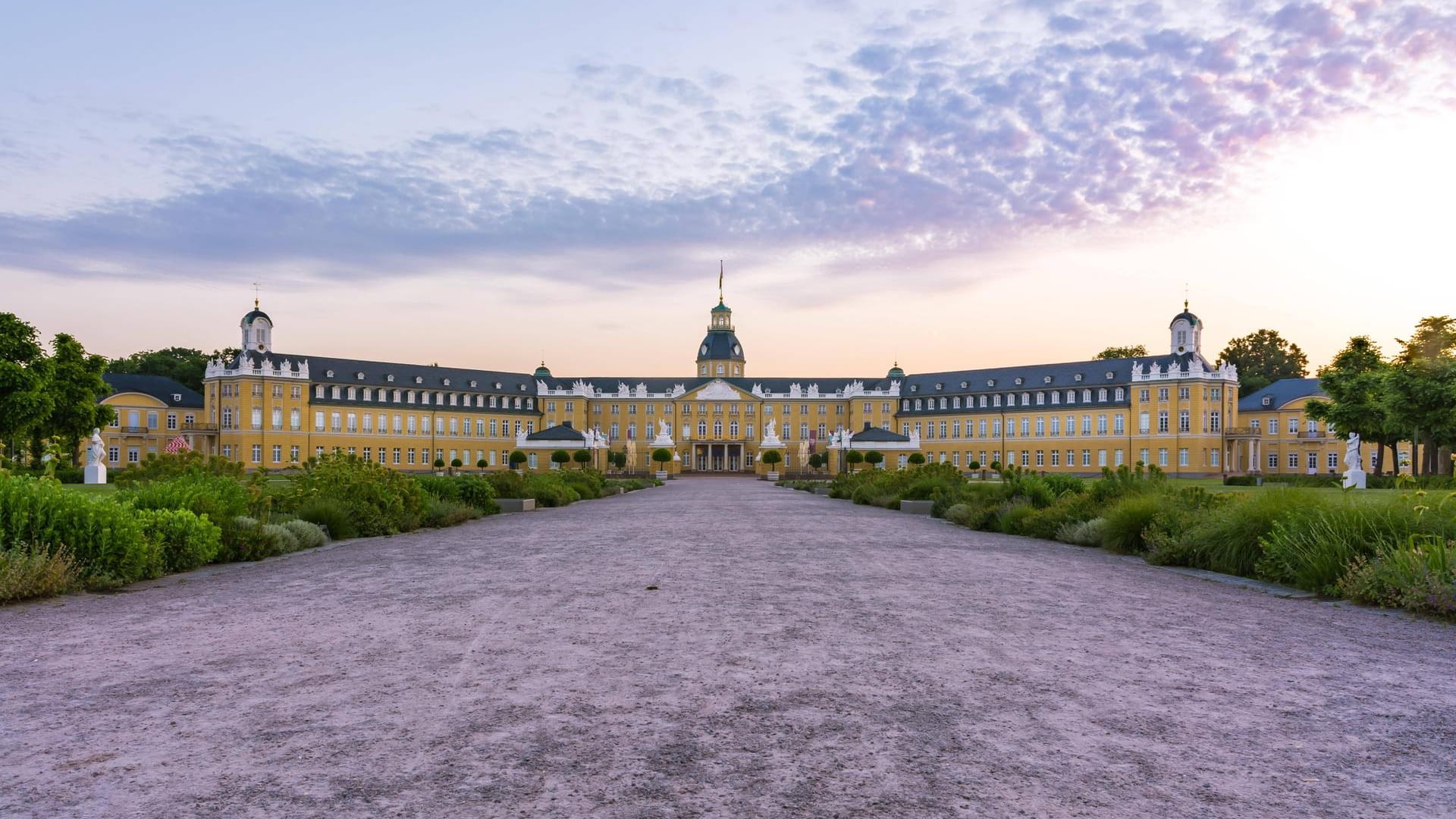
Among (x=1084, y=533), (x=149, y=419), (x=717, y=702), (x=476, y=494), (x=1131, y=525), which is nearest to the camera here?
(x=717, y=702)

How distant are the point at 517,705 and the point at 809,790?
6.73 ft

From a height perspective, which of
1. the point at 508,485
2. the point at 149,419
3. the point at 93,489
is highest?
the point at 149,419

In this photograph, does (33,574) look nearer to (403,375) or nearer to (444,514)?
(444,514)

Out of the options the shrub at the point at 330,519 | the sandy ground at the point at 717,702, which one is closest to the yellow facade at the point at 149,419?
the shrub at the point at 330,519

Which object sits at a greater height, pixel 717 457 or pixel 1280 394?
pixel 1280 394

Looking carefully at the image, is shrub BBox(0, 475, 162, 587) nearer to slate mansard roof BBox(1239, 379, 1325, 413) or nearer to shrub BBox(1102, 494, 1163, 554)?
shrub BBox(1102, 494, 1163, 554)

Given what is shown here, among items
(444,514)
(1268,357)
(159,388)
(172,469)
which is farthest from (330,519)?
(1268,357)

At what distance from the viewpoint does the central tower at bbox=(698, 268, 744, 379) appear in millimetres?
113438

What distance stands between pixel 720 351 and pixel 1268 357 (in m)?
63.9

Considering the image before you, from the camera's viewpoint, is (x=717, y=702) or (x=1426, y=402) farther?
(x=1426, y=402)

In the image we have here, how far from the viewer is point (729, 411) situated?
105875 millimetres

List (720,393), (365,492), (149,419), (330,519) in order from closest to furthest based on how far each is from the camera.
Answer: (330,519) → (365,492) → (149,419) → (720,393)

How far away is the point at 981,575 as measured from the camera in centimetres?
1195

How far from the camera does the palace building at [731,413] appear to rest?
88.2 metres
